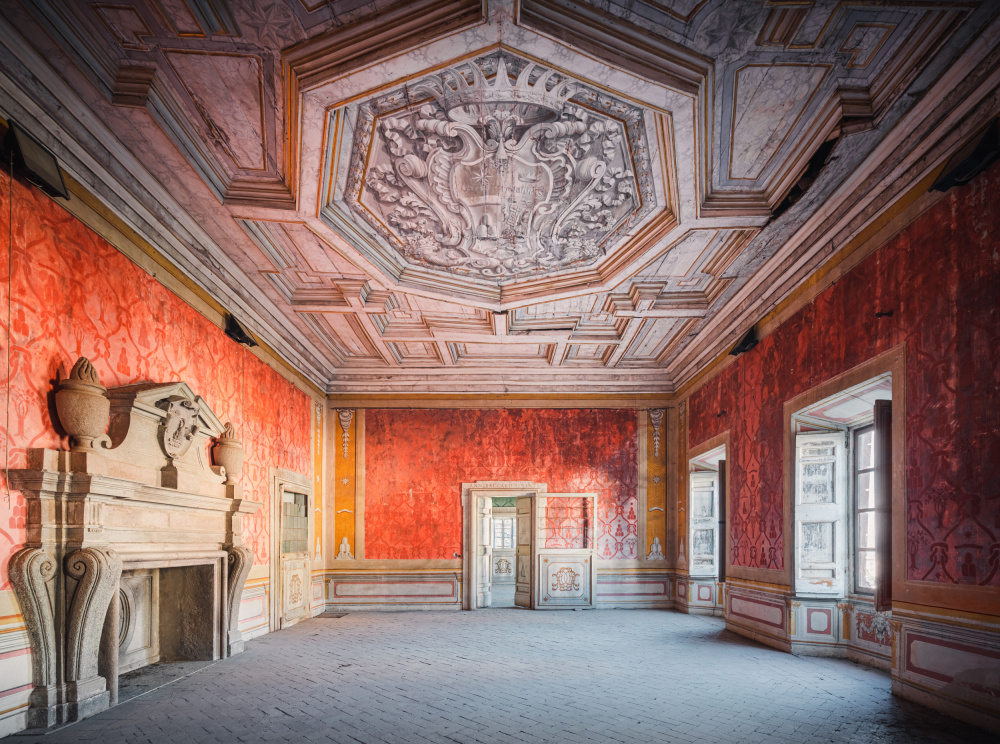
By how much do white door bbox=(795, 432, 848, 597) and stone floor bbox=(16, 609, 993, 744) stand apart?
0.85 m

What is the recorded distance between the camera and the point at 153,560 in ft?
19.4

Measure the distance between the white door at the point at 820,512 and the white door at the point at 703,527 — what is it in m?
4.45

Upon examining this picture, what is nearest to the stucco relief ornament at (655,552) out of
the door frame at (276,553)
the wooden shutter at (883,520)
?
the door frame at (276,553)

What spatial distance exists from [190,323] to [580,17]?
4.88 m

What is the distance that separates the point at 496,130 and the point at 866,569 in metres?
5.83

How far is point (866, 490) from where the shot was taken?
7.28 metres

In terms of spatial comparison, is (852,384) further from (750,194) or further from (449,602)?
(449,602)

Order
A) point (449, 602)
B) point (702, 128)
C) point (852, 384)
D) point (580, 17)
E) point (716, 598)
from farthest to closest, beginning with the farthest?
point (449, 602)
point (716, 598)
point (852, 384)
point (702, 128)
point (580, 17)

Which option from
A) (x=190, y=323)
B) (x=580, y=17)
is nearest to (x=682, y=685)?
(x=580, y=17)

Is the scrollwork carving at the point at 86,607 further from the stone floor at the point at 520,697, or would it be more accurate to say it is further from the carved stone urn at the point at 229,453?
the carved stone urn at the point at 229,453

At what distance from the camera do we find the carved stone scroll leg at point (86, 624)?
15.3ft

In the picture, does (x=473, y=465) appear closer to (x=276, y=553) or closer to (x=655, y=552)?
(x=655, y=552)

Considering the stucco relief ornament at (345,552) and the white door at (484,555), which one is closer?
the stucco relief ornament at (345,552)

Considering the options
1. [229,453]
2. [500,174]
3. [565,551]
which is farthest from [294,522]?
[500,174]
